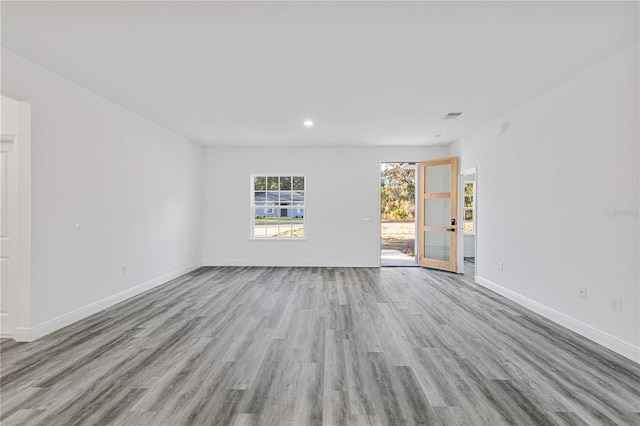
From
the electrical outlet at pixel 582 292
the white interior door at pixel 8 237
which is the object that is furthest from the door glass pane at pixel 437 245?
the white interior door at pixel 8 237

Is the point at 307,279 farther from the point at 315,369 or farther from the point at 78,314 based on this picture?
the point at 78,314

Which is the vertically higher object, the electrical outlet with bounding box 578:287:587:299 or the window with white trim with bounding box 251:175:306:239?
the window with white trim with bounding box 251:175:306:239

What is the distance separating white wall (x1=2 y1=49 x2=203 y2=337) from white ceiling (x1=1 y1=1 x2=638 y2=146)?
0.30 metres

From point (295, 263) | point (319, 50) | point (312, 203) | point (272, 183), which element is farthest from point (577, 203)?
point (272, 183)

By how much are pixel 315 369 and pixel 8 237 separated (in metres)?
3.31

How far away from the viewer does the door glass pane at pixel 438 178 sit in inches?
250

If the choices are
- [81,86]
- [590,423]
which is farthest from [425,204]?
[81,86]

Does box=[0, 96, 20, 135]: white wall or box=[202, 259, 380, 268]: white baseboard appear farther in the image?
box=[202, 259, 380, 268]: white baseboard

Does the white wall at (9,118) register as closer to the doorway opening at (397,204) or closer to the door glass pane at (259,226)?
the door glass pane at (259,226)

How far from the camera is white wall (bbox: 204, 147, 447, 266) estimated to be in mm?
6609

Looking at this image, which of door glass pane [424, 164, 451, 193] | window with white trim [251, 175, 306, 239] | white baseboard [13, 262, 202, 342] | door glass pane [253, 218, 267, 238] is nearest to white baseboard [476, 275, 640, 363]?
door glass pane [424, 164, 451, 193]

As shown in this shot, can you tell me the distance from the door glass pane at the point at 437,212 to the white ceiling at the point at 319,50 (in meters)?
2.42

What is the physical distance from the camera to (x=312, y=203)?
6.66 meters

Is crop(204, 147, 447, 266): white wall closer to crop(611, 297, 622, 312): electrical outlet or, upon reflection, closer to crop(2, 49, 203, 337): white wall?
crop(2, 49, 203, 337): white wall
